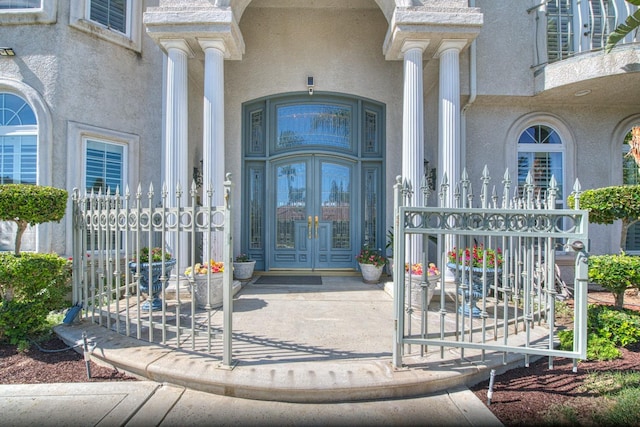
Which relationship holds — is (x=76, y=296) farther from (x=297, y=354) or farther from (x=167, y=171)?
(x=297, y=354)

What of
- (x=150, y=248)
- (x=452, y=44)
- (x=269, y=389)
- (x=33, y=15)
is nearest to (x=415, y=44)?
(x=452, y=44)

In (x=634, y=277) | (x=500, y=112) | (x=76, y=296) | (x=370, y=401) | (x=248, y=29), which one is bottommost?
(x=370, y=401)

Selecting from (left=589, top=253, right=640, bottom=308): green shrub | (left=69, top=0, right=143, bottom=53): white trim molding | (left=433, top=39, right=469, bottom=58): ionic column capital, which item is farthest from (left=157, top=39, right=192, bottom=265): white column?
(left=589, top=253, right=640, bottom=308): green shrub

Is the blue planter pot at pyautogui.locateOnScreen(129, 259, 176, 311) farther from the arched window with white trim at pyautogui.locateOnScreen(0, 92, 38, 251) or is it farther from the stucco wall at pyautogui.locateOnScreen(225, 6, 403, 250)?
the stucco wall at pyautogui.locateOnScreen(225, 6, 403, 250)

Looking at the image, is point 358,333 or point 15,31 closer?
point 358,333

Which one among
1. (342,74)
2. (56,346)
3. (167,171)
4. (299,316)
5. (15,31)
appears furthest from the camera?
(342,74)

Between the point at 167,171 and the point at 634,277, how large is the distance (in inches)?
247

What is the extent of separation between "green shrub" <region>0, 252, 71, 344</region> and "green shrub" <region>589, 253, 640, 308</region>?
6174mm

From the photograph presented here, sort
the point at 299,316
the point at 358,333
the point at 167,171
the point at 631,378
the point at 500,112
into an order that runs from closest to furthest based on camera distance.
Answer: the point at 631,378
the point at 358,333
the point at 299,316
the point at 167,171
the point at 500,112

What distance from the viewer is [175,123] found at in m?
→ 5.40

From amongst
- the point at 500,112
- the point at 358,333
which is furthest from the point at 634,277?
the point at 500,112

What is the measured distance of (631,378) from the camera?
2846 millimetres

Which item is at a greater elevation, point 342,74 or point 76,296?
point 342,74

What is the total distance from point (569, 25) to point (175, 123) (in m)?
7.89
